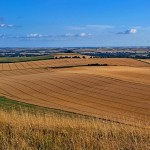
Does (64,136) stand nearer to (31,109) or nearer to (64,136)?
(64,136)

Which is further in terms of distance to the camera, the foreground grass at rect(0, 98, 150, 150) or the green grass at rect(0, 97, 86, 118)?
the green grass at rect(0, 97, 86, 118)

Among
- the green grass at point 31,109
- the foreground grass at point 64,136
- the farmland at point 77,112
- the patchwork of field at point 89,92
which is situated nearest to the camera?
the foreground grass at point 64,136

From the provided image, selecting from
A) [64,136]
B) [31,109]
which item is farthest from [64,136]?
[31,109]

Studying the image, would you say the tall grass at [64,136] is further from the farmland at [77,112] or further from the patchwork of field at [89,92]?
the patchwork of field at [89,92]

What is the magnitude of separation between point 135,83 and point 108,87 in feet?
15.6

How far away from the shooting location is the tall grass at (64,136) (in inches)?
273

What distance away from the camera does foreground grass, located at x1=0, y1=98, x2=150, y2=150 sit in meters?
6.93

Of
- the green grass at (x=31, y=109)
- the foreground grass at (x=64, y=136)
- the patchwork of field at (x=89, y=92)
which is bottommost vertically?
the patchwork of field at (x=89, y=92)

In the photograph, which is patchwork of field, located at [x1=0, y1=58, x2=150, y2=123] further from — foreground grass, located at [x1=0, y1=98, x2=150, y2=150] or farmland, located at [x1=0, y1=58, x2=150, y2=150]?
foreground grass, located at [x1=0, y1=98, x2=150, y2=150]

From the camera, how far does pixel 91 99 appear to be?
134 feet

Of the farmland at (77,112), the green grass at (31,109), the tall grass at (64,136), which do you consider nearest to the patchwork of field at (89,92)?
the farmland at (77,112)

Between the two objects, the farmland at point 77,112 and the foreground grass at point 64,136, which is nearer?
the foreground grass at point 64,136

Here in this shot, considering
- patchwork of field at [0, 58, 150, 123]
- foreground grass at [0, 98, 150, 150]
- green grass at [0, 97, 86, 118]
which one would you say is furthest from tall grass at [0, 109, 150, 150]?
patchwork of field at [0, 58, 150, 123]

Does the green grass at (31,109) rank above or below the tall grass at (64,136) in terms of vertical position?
below
